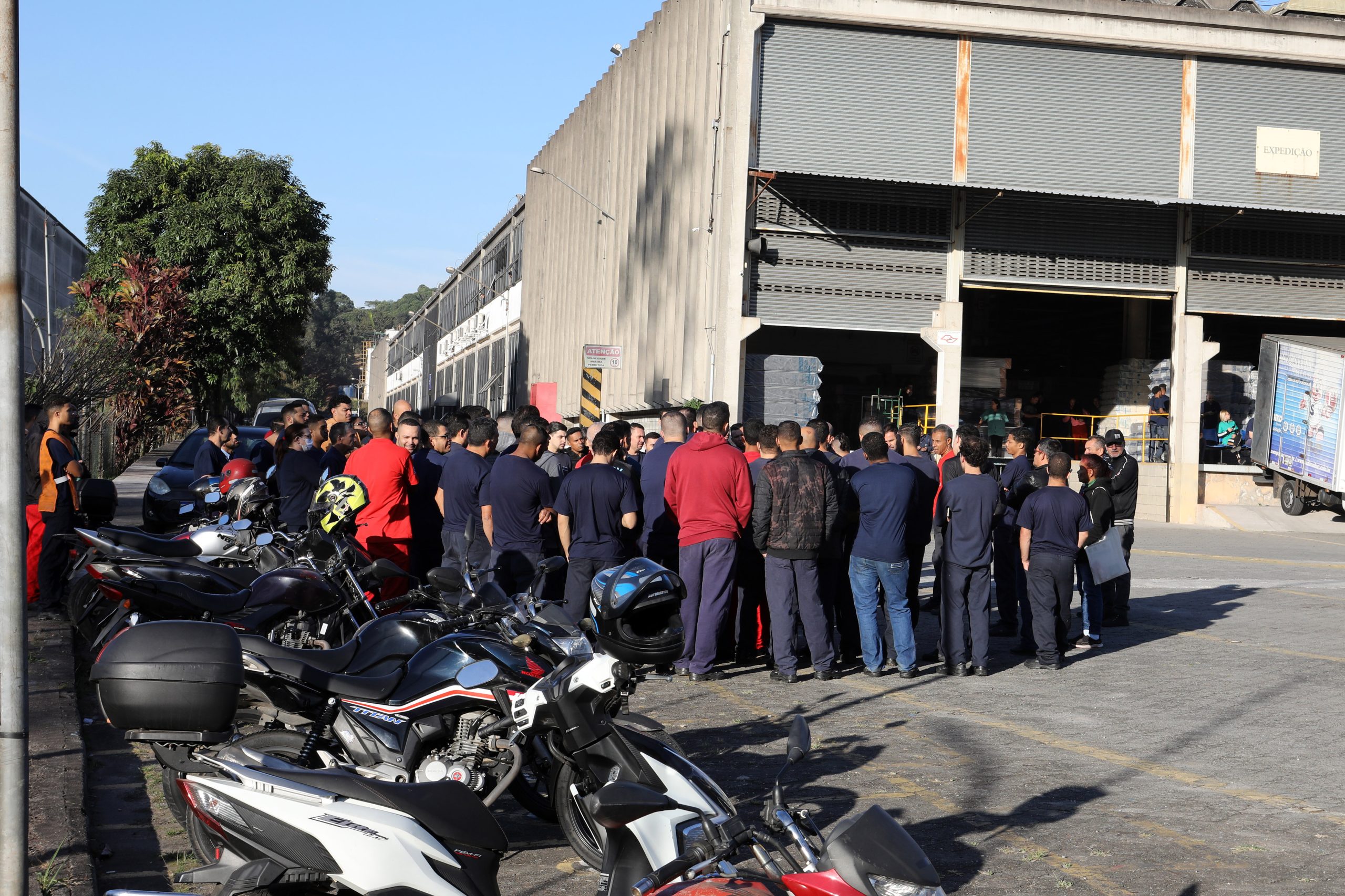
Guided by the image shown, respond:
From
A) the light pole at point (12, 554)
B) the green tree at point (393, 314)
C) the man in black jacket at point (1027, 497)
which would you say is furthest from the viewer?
the green tree at point (393, 314)

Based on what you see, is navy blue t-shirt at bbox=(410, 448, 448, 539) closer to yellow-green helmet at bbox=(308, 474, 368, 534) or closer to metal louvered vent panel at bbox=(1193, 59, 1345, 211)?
yellow-green helmet at bbox=(308, 474, 368, 534)

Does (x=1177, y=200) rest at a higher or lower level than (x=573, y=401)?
higher

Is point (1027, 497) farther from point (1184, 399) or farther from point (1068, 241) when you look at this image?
point (1184, 399)

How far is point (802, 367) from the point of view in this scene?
26578mm

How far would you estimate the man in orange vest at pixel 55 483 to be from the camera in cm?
1075

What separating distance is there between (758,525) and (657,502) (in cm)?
151

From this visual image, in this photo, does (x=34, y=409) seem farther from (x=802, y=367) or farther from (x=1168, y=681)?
(x=802, y=367)

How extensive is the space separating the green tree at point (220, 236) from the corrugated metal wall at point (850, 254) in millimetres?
16822

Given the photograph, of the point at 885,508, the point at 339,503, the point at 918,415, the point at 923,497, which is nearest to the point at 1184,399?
the point at 918,415

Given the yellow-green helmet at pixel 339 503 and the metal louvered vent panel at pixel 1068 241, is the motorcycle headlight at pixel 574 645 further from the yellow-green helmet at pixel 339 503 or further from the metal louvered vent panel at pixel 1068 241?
the metal louvered vent panel at pixel 1068 241

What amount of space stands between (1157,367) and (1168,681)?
76.1 ft

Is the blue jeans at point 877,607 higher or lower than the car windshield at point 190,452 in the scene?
lower

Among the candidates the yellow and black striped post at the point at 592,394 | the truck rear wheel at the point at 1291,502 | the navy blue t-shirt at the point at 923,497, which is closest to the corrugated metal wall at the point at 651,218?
the yellow and black striped post at the point at 592,394

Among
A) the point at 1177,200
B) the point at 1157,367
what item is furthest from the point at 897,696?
the point at 1157,367
